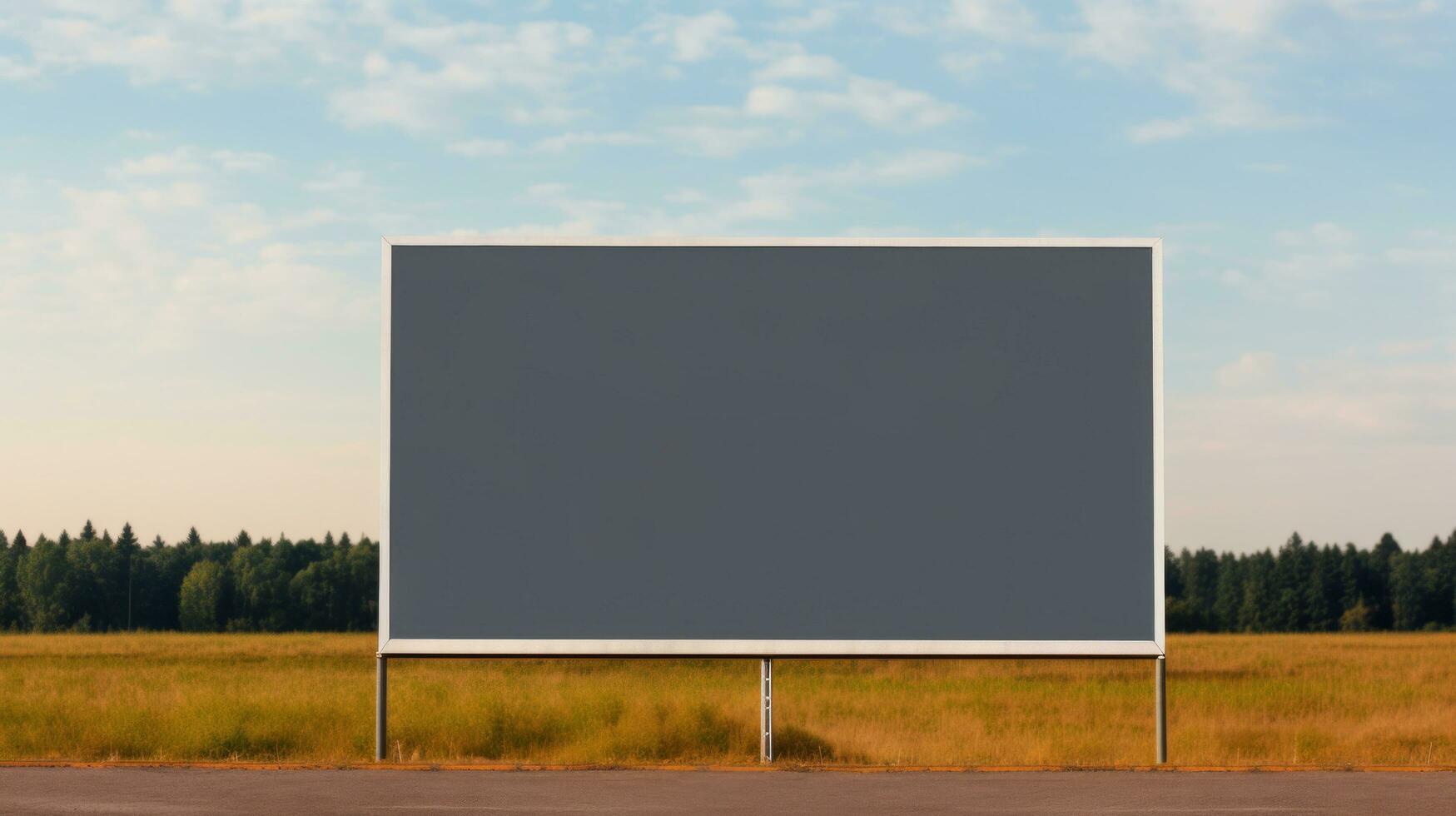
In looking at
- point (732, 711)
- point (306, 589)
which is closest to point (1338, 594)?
point (306, 589)

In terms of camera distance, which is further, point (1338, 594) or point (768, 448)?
point (1338, 594)

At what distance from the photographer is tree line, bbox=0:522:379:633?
330 feet

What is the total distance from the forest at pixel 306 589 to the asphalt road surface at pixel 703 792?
8826 cm

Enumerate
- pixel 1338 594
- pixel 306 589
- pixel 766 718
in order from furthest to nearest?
pixel 1338 594 < pixel 306 589 < pixel 766 718

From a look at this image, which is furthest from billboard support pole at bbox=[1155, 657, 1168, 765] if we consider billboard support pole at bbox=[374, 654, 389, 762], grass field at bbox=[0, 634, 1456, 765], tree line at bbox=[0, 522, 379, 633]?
tree line at bbox=[0, 522, 379, 633]

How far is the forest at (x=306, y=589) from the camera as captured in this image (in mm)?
101250

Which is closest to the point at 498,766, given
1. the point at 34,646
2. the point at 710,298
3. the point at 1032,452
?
the point at 710,298

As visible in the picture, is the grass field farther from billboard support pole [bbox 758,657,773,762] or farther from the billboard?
the billboard

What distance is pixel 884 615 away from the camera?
1364 cm

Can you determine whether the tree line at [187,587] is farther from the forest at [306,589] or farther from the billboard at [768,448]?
the billboard at [768,448]

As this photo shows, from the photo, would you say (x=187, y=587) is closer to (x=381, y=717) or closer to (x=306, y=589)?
(x=306, y=589)

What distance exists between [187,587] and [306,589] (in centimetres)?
1494

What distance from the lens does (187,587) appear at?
109750mm

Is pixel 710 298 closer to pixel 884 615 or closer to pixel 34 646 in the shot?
pixel 884 615
